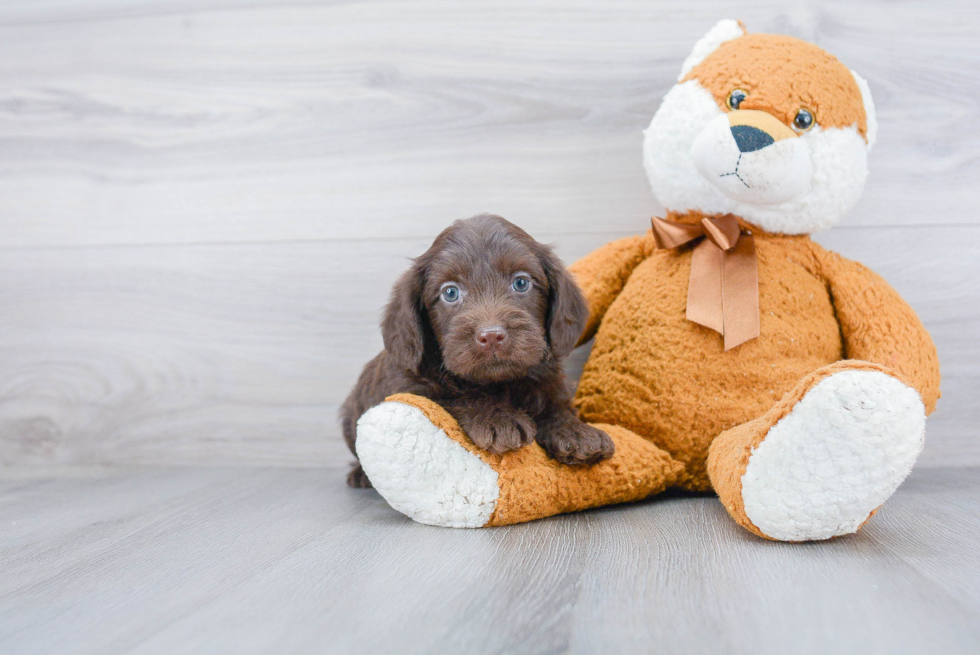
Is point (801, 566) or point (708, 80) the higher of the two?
point (708, 80)

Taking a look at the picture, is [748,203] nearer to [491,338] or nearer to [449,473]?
[491,338]

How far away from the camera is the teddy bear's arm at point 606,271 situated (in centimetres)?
158

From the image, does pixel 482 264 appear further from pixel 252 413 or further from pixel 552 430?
pixel 252 413

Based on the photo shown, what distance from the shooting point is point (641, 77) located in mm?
1774

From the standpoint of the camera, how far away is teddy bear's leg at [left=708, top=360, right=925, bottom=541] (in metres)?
0.97

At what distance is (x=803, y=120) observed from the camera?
1.33 metres

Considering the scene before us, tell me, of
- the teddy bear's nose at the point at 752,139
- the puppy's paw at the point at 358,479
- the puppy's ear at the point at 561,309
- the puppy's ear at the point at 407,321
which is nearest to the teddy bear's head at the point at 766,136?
the teddy bear's nose at the point at 752,139

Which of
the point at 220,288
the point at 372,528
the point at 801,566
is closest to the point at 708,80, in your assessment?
the point at 801,566

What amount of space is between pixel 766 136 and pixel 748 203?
16cm

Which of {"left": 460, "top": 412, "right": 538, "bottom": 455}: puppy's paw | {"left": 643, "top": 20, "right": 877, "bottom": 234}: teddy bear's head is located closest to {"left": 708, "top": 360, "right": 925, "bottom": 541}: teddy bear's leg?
{"left": 460, "top": 412, "right": 538, "bottom": 455}: puppy's paw

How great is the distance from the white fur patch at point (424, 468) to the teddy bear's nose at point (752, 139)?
729 millimetres

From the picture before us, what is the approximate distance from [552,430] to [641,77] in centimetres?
98

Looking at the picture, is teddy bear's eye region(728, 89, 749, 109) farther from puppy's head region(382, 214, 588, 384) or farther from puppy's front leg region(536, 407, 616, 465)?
puppy's front leg region(536, 407, 616, 465)

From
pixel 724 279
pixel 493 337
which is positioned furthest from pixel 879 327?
pixel 493 337
